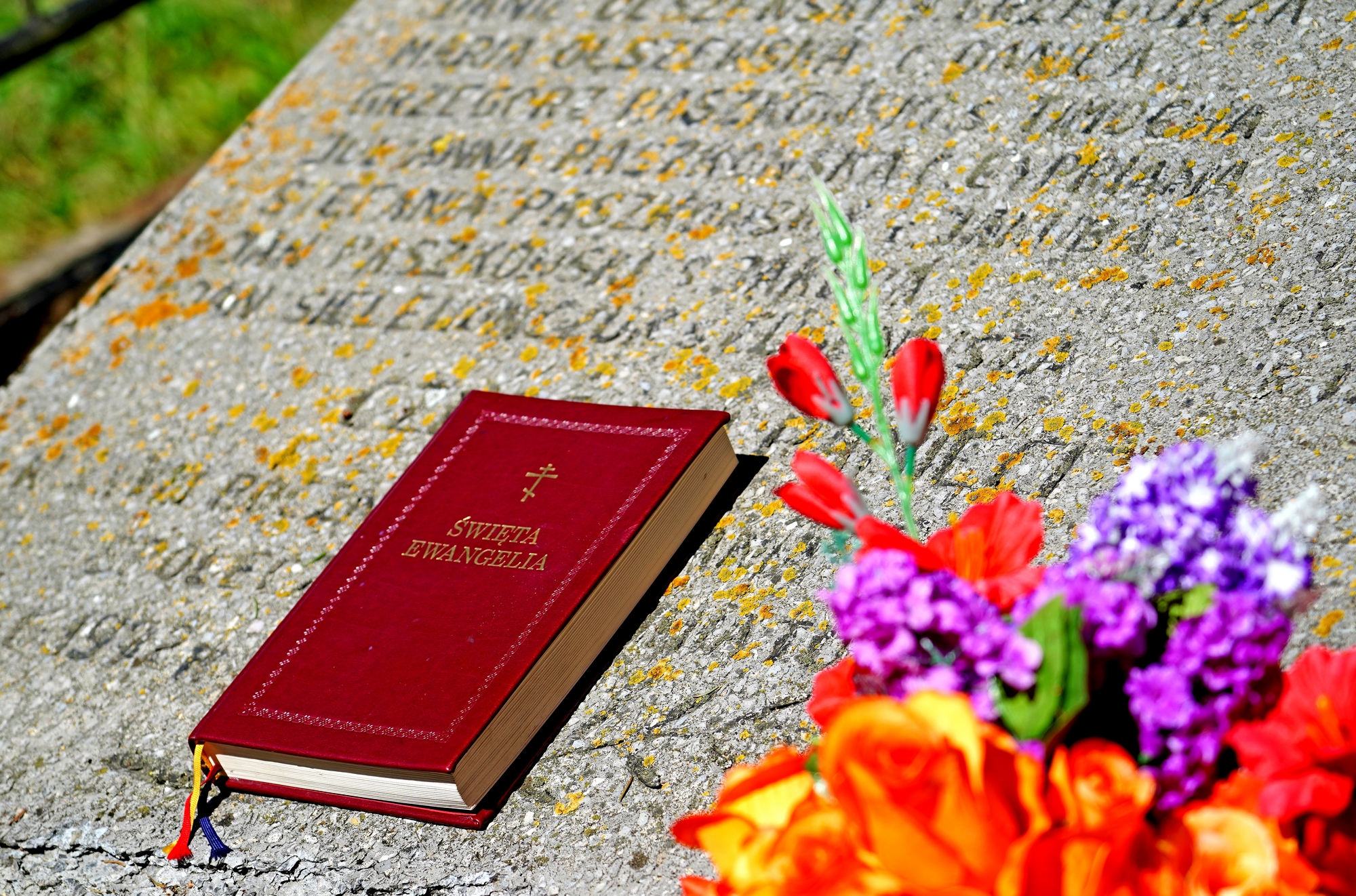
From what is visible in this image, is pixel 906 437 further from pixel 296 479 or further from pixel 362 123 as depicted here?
pixel 362 123

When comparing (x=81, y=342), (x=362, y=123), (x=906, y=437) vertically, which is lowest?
(x=81, y=342)

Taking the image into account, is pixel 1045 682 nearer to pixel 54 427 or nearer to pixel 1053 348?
pixel 1053 348

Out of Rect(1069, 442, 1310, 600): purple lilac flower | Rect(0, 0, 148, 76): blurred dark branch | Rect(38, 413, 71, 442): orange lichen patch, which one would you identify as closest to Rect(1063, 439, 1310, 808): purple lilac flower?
Rect(1069, 442, 1310, 600): purple lilac flower

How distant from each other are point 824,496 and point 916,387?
→ 0.34 feet

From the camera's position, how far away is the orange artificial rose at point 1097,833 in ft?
2.02

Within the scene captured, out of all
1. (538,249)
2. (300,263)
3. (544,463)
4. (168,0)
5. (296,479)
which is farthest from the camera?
(168,0)

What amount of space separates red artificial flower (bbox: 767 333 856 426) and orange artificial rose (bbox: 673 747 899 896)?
0.27 metres

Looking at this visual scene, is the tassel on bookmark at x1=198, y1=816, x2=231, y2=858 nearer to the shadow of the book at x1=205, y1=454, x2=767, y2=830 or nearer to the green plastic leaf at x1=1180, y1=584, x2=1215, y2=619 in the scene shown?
the shadow of the book at x1=205, y1=454, x2=767, y2=830

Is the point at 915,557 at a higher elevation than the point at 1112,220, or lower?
higher

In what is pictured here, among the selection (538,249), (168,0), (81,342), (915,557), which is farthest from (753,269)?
(168,0)

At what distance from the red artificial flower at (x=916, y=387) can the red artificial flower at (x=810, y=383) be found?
41mm

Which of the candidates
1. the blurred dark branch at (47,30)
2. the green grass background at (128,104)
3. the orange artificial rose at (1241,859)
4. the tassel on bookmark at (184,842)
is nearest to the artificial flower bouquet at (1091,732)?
the orange artificial rose at (1241,859)

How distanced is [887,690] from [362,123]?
6.79 ft

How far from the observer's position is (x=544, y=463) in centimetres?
154
